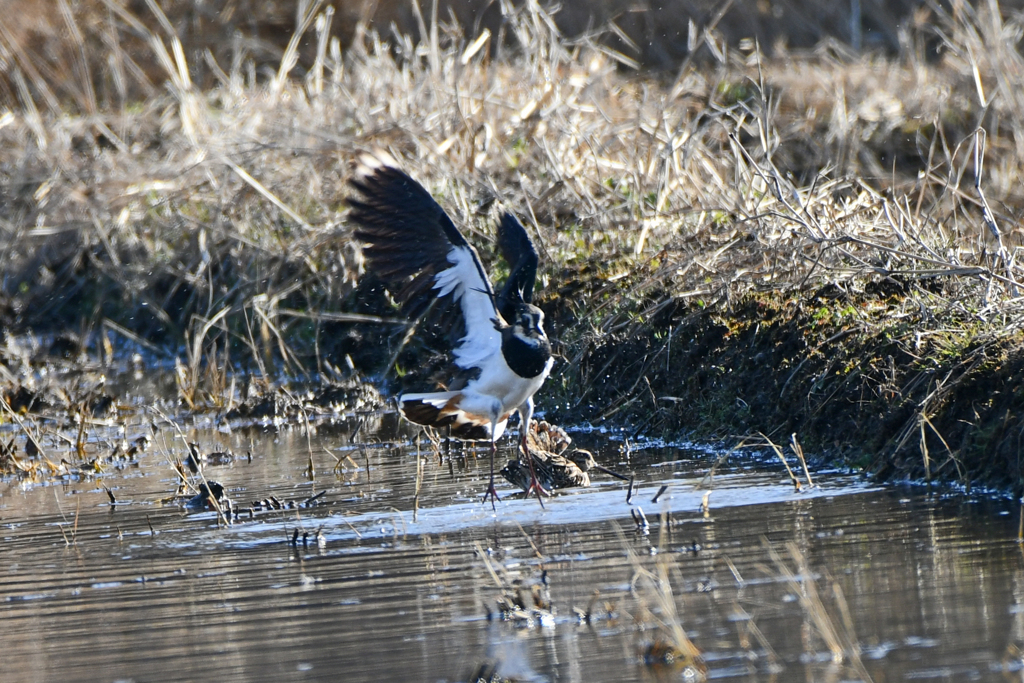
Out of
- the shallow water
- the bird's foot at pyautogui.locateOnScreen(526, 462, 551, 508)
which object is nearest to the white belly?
the shallow water

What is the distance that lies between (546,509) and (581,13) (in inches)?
525

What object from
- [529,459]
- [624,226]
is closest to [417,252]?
[529,459]

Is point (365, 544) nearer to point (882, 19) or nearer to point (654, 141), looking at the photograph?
point (654, 141)

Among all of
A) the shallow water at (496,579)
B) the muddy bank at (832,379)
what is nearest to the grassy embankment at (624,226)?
the muddy bank at (832,379)

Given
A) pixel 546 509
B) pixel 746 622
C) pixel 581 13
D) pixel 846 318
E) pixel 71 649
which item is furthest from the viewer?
pixel 581 13

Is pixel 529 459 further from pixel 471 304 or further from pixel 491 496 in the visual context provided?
pixel 471 304

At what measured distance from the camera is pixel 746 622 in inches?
148

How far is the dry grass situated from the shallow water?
1869 mm

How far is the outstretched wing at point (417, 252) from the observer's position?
638 centimetres

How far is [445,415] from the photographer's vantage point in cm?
645

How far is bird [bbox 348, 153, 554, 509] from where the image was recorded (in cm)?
635

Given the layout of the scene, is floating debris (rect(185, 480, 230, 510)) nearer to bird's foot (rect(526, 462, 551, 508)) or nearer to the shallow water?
the shallow water

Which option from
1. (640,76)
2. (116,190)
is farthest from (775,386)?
(116,190)

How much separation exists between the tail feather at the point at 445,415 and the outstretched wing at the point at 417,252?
0.26m
